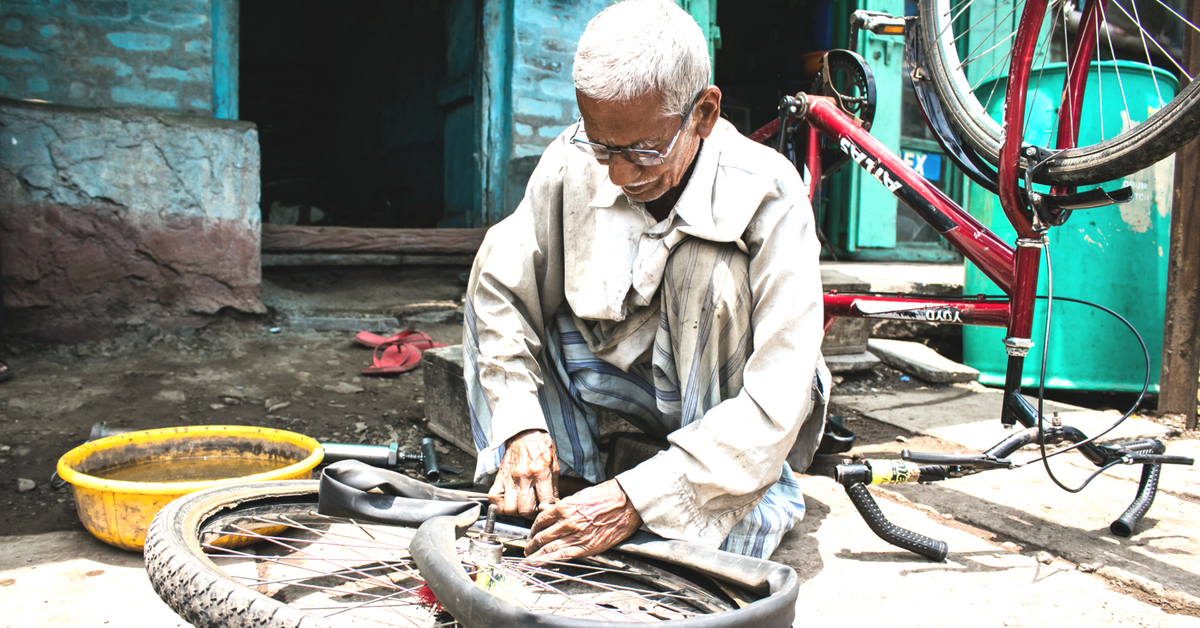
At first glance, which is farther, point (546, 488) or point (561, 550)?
point (546, 488)

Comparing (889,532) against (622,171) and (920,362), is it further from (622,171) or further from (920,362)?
(920,362)

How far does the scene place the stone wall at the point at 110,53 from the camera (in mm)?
3031

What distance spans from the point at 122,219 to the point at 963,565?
3.24 m

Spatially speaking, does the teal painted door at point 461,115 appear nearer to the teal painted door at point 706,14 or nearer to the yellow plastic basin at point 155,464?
the teal painted door at point 706,14

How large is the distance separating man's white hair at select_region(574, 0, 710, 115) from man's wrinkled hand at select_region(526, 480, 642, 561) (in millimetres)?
682

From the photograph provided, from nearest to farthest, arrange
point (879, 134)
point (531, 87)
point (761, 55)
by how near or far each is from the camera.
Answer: point (531, 87), point (879, 134), point (761, 55)

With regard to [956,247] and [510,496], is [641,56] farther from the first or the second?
[956,247]

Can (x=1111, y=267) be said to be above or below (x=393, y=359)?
above

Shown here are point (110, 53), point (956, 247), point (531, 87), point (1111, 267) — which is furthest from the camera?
point (531, 87)

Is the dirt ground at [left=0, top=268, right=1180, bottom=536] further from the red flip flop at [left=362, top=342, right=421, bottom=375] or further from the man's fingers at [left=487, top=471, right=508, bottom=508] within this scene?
the man's fingers at [left=487, top=471, right=508, bottom=508]

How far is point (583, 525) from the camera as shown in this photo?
1261 millimetres

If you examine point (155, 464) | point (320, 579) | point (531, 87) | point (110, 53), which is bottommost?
point (320, 579)

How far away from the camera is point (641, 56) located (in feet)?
4.12

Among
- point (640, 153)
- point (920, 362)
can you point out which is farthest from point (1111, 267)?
point (640, 153)
